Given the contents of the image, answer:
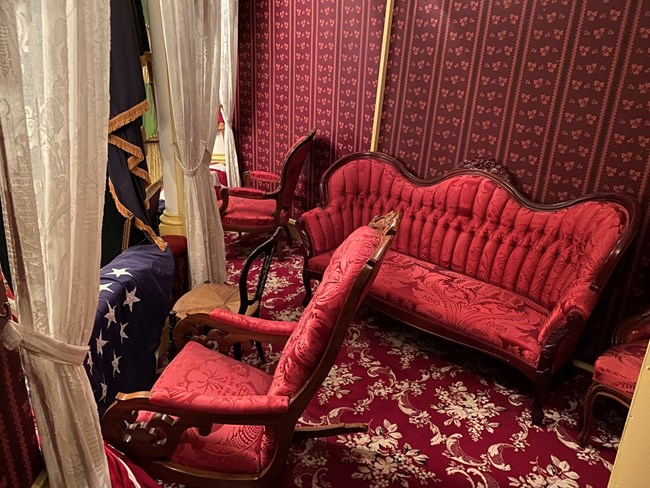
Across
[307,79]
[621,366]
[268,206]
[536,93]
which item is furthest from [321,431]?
[307,79]

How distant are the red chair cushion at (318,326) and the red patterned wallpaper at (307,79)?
2.41m

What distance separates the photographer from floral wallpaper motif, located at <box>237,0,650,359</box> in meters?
2.53

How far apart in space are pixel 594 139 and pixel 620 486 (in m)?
2.33

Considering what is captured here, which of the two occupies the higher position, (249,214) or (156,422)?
(156,422)

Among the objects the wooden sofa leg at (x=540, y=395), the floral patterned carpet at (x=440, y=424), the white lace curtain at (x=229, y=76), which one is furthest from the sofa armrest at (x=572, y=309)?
the white lace curtain at (x=229, y=76)

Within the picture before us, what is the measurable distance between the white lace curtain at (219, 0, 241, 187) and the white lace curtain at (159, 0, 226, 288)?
1535 millimetres

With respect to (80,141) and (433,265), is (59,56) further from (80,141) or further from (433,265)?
(433,265)

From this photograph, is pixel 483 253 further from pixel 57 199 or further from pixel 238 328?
pixel 57 199

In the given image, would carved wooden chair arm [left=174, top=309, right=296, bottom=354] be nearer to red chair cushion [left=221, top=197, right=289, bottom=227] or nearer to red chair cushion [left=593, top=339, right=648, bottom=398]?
red chair cushion [left=593, top=339, right=648, bottom=398]

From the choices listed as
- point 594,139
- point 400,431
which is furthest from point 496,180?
point 400,431

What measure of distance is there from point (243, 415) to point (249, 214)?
2682mm

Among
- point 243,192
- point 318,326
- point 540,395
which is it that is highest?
point 318,326

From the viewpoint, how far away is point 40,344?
1.11 metres

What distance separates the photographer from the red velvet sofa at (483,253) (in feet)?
7.74
